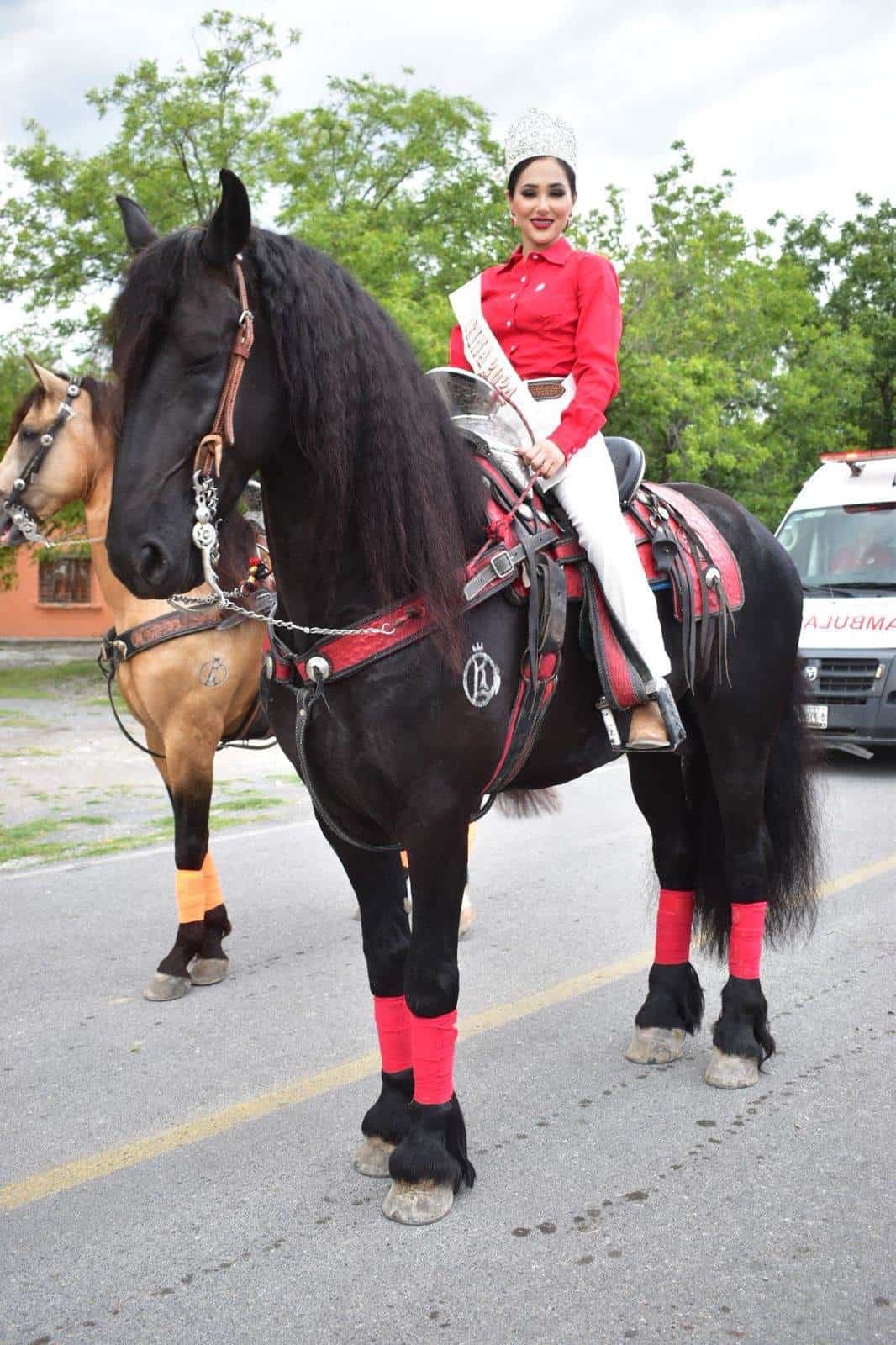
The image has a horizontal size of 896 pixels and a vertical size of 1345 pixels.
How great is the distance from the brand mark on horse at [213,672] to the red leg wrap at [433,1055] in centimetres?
222

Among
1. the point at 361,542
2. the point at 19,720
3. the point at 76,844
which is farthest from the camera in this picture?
the point at 19,720

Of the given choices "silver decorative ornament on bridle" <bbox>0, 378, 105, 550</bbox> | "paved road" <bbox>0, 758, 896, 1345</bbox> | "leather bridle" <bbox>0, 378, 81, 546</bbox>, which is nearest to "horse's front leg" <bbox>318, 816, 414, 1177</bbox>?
"paved road" <bbox>0, 758, 896, 1345</bbox>

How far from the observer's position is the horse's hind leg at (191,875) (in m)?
4.74

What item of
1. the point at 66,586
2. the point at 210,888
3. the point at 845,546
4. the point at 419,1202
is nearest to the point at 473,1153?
the point at 419,1202

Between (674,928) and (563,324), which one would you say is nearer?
(563,324)

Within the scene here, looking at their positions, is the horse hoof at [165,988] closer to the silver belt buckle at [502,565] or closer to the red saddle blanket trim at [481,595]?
the red saddle blanket trim at [481,595]

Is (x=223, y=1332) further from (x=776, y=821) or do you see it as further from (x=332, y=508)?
(x=776, y=821)

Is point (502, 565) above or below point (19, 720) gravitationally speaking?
above

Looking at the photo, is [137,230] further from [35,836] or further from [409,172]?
[409,172]

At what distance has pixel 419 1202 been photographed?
291 centimetres

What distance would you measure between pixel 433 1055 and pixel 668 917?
4.63ft

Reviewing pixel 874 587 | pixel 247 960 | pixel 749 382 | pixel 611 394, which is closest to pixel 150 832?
pixel 247 960

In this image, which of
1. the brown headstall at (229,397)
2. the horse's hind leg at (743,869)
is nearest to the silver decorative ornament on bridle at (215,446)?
the brown headstall at (229,397)

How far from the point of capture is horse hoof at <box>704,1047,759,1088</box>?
3705mm
